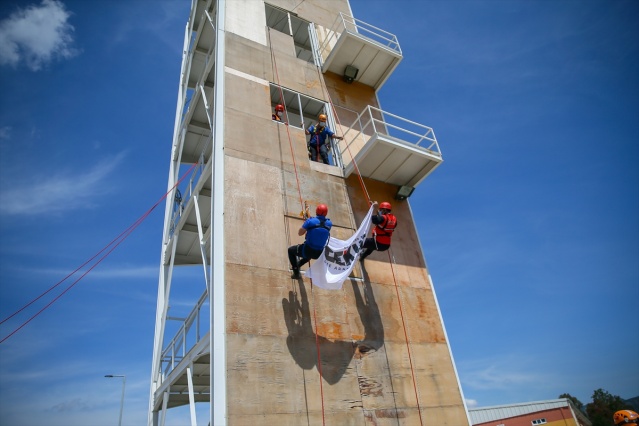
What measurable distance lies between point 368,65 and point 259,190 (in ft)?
27.7

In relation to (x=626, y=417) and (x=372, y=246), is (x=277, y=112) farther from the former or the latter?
(x=626, y=417)

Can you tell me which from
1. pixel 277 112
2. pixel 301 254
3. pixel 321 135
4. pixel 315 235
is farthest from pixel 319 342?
pixel 277 112

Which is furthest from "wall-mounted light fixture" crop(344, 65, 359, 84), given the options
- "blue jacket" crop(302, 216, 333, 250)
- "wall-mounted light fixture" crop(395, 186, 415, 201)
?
"blue jacket" crop(302, 216, 333, 250)

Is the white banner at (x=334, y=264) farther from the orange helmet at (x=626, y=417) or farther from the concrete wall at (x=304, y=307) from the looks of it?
the orange helmet at (x=626, y=417)

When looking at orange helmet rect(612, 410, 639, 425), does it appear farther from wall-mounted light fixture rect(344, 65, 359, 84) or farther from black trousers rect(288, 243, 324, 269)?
wall-mounted light fixture rect(344, 65, 359, 84)

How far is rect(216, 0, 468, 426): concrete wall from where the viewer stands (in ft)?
25.7

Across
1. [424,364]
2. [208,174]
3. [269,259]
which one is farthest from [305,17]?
[424,364]

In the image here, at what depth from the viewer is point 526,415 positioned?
38875 millimetres

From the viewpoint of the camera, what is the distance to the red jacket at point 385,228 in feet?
32.9

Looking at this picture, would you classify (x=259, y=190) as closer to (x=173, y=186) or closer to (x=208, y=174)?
(x=208, y=174)

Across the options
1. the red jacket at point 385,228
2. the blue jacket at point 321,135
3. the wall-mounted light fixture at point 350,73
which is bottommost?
the red jacket at point 385,228

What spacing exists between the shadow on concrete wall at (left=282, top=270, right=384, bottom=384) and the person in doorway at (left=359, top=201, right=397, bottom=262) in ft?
5.49

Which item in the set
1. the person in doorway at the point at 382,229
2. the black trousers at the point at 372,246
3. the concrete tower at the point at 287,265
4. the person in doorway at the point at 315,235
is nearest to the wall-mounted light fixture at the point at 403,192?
the concrete tower at the point at 287,265

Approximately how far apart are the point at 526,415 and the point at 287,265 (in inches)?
1638
